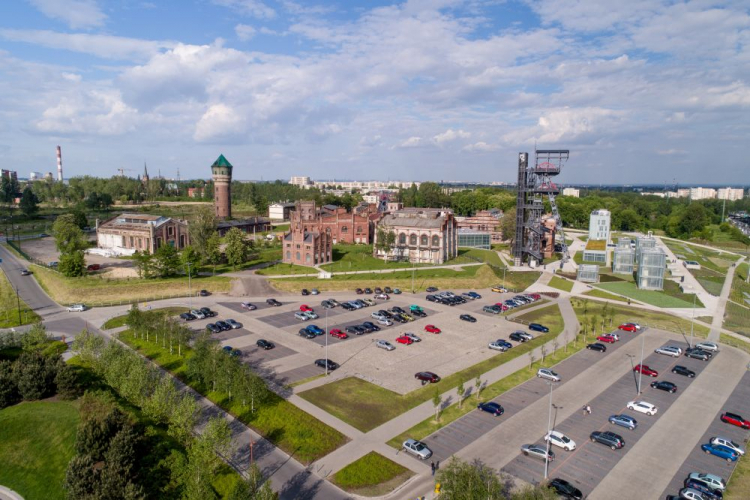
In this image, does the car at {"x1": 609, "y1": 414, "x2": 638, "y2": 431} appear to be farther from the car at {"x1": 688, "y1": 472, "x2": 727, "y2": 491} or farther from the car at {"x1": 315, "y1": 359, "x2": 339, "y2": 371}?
the car at {"x1": 315, "y1": 359, "x2": 339, "y2": 371}

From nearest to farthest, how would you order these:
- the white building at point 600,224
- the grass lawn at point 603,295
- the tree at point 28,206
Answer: the grass lawn at point 603,295
the white building at point 600,224
the tree at point 28,206

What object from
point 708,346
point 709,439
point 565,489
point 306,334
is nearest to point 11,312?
point 306,334

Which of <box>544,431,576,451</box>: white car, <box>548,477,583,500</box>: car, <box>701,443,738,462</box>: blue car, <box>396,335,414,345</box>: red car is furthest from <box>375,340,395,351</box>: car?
<box>701,443,738,462</box>: blue car

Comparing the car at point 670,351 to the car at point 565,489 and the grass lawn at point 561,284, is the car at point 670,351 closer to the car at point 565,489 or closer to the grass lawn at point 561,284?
the grass lawn at point 561,284

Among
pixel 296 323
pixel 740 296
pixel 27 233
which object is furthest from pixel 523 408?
→ pixel 27 233

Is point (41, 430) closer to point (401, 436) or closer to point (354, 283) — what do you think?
point (401, 436)

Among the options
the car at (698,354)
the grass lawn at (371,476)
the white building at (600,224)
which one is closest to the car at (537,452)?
the grass lawn at (371,476)
